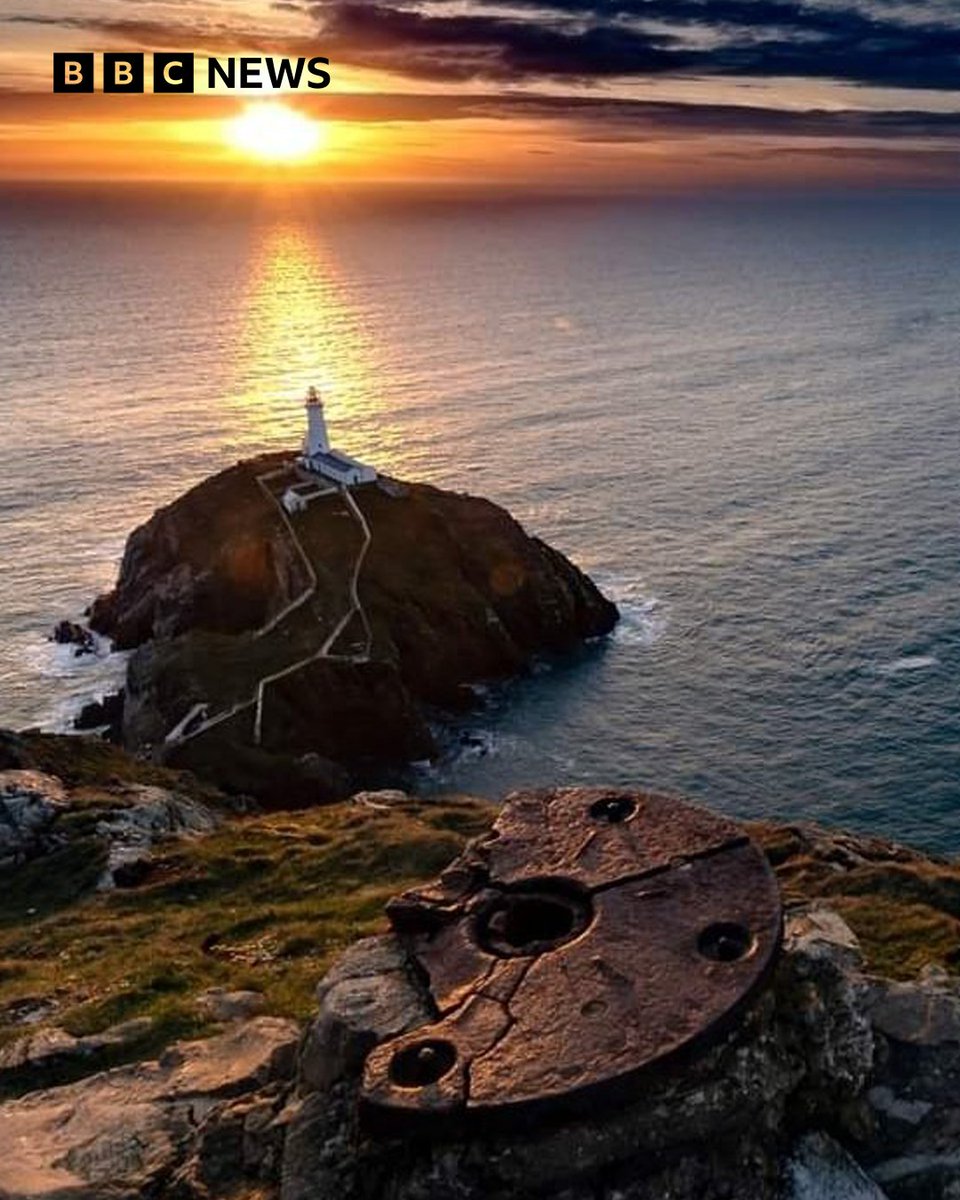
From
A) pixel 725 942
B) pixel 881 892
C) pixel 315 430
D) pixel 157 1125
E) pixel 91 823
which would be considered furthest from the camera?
pixel 315 430

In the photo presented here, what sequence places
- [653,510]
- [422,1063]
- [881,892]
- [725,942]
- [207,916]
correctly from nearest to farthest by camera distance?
1. [422,1063]
2. [725,942]
3. [881,892]
4. [207,916]
5. [653,510]

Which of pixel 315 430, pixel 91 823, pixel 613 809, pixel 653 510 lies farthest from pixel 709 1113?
pixel 653 510

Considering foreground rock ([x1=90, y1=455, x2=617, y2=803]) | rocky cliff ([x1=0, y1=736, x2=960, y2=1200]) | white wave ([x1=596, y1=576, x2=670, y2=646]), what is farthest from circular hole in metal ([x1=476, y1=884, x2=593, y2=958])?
white wave ([x1=596, y1=576, x2=670, y2=646])

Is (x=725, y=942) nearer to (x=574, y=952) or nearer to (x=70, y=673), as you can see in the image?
(x=574, y=952)

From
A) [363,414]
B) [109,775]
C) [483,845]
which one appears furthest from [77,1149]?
[363,414]

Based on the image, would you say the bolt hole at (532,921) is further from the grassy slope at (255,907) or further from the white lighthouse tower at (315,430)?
the white lighthouse tower at (315,430)

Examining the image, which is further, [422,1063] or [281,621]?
[281,621]

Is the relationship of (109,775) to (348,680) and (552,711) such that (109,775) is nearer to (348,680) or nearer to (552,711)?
(348,680)
